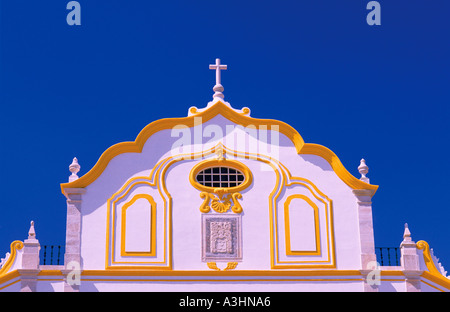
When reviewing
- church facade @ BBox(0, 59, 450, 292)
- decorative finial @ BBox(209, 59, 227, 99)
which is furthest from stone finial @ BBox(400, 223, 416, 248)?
decorative finial @ BBox(209, 59, 227, 99)

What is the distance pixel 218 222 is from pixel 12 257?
545 cm

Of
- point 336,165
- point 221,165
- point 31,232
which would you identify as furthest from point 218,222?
point 31,232

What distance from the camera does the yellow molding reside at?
21797 mm

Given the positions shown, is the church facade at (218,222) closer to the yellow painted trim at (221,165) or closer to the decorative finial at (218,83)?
the yellow painted trim at (221,165)

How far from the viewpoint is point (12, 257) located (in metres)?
21.0

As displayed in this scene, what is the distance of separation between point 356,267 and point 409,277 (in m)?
1.42

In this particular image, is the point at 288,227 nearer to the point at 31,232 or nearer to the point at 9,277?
the point at 31,232

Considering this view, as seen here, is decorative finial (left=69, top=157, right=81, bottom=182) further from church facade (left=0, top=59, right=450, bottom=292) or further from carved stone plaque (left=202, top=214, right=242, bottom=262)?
carved stone plaque (left=202, top=214, right=242, bottom=262)

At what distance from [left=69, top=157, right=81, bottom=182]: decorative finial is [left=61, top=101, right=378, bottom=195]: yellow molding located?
0.26 meters

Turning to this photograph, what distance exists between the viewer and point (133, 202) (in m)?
21.6

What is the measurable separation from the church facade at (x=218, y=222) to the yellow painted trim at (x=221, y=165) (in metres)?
0.03
